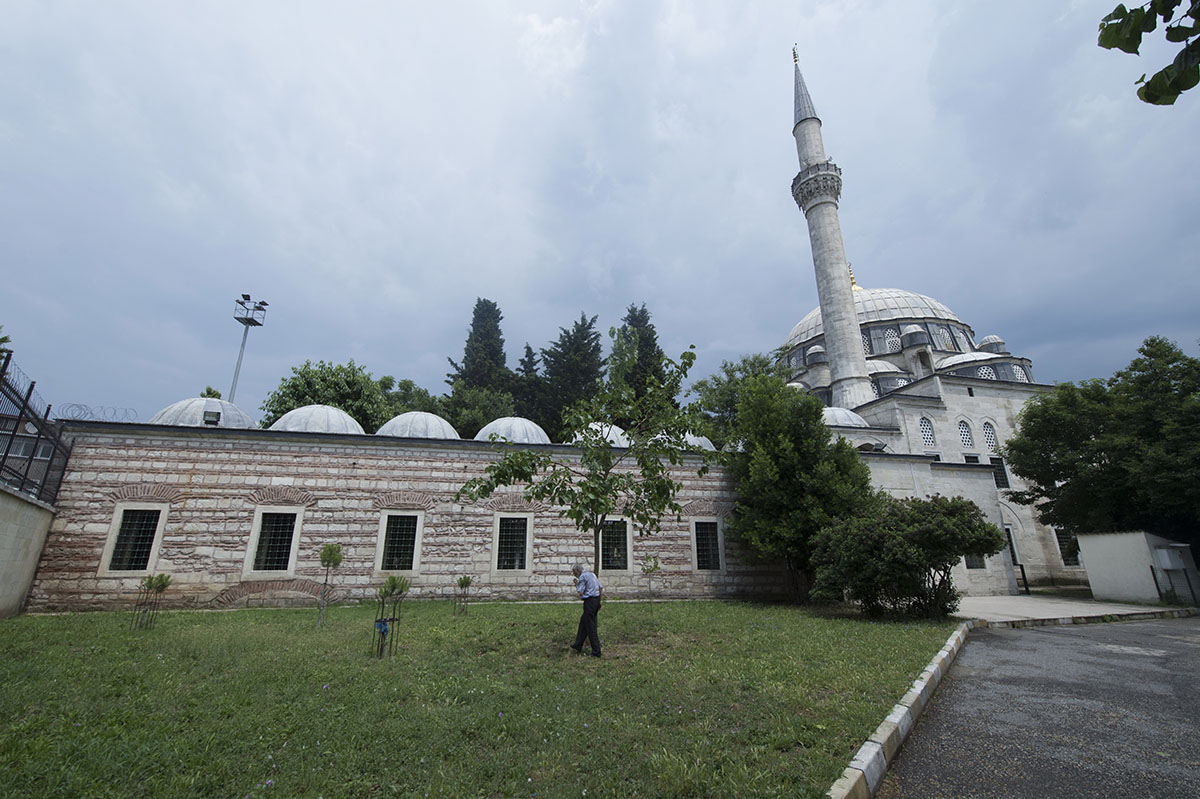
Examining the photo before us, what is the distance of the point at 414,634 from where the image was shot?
8.40 metres

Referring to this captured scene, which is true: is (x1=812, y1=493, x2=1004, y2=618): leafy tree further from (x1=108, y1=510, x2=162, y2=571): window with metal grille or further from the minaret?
the minaret

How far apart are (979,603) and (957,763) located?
14.6 meters

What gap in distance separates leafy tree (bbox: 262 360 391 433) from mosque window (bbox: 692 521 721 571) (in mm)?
18269

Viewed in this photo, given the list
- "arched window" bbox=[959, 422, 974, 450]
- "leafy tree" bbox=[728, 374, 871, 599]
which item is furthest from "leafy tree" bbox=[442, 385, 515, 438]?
"arched window" bbox=[959, 422, 974, 450]

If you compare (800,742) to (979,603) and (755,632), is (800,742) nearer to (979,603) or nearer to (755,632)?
(755,632)

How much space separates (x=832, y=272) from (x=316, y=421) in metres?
27.0

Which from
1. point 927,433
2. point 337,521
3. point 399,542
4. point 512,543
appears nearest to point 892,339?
point 927,433

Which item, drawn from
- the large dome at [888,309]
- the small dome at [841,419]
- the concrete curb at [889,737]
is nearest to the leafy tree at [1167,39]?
the concrete curb at [889,737]

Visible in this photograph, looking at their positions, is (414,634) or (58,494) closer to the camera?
(414,634)

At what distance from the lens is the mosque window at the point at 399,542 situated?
13375mm

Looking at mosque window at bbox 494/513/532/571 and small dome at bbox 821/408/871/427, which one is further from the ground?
small dome at bbox 821/408/871/427

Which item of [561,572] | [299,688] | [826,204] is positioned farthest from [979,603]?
[826,204]

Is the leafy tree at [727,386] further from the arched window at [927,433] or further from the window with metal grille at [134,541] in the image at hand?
the window with metal grille at [134,541]

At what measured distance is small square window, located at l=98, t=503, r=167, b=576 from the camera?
1190 cm
